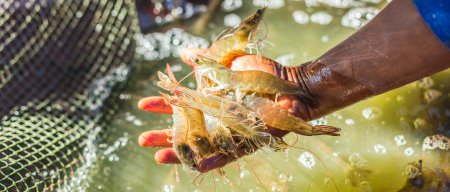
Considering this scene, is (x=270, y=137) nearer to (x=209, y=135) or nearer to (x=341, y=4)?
(x=209, y=135)

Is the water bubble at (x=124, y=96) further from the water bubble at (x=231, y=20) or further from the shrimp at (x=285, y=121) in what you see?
the shrimp at (x=285, y=121)

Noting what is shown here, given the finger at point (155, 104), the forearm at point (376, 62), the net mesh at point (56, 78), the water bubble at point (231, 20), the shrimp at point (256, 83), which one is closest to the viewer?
the forearm at point (376, 62)

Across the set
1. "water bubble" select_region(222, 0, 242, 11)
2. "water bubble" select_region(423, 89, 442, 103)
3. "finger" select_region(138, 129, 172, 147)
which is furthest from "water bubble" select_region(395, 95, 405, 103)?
"water bubble" select_region(222, 0, 242, 11)

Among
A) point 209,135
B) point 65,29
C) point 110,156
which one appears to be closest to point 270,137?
point 209,135

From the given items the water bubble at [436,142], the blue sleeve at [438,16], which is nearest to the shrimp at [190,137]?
the blue sleeve at [438,16]

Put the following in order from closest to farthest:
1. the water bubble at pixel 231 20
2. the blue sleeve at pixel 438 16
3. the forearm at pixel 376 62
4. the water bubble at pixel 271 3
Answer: the blue sleeve at pixel 438 16 → the forearm at pixel 376 62 → the water bubble at pixel 231 20 → the water bubble at pixel 271 3

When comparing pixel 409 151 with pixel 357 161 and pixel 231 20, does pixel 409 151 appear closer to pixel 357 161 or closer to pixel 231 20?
pixel 357 161
